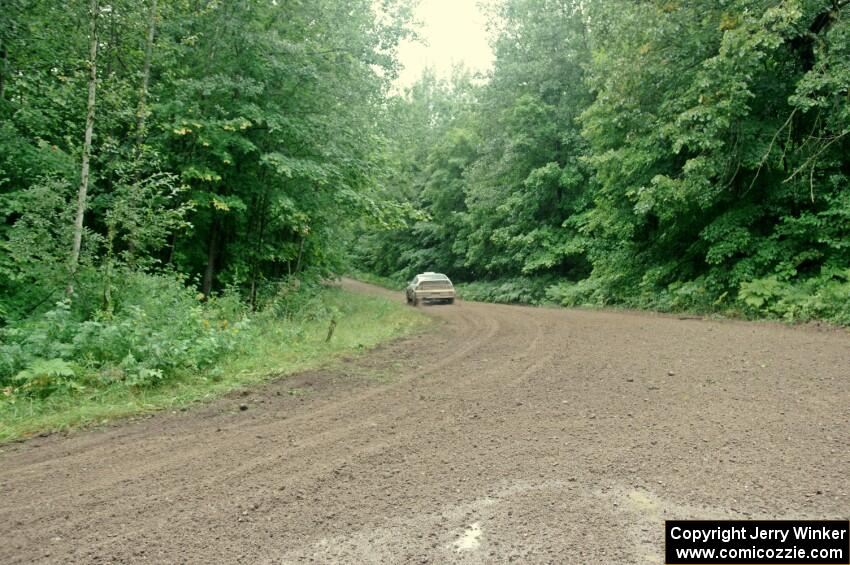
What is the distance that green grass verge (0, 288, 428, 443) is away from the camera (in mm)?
5547

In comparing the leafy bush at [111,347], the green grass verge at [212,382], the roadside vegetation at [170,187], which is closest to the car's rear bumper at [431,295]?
the roadside vegetation at [170,187]

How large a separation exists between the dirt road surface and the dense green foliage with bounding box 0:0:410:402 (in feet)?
7.94

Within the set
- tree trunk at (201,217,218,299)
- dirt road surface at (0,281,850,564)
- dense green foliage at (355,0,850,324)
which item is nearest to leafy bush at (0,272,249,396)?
dirt road surface at (0,281,850,564)

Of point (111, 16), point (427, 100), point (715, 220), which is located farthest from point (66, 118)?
point (427, 100)

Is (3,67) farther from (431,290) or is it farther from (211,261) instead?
(431,290)

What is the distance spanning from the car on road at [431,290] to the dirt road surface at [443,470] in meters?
17.1

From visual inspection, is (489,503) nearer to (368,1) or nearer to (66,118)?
(66,118)

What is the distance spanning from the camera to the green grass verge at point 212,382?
5.55 m

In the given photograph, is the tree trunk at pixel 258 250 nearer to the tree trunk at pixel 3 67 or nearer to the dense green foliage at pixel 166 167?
the dense green foliage at pixel 166 167

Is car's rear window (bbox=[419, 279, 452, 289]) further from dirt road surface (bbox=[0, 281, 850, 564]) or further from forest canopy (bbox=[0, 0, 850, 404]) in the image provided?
dirt road surface (bbox=[0, 281, 850, 564])

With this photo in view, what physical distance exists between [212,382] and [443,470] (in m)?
4.23

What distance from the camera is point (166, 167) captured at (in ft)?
42.4

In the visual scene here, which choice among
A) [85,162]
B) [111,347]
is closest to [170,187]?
[85,162]

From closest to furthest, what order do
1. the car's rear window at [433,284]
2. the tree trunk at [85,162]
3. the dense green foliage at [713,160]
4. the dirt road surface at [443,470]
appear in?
the dirt road surface at [443,470]
the tree trunk at [85,162]
the dense green foliage at [713,160]
the car's rear window at [433,284]
